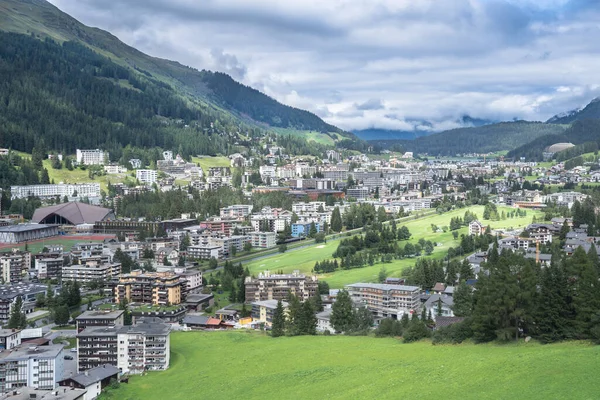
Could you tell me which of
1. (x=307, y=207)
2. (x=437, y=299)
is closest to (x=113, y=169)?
(x=307, y=207)

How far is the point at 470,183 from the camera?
94812 millimetres

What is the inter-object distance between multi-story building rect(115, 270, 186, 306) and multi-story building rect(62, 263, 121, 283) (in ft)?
17.2

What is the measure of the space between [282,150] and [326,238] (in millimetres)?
69709

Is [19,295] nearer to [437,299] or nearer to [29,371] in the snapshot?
[29,371]

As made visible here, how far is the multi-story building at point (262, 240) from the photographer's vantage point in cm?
Result: 5600

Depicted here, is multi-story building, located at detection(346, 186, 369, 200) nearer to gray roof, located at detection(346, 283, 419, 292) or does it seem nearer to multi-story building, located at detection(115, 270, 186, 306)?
multi-story building, located at detection(115, 270, 186, 306)

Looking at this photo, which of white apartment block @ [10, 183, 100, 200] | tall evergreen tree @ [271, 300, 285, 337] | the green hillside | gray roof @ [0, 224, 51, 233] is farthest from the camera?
the green hillside

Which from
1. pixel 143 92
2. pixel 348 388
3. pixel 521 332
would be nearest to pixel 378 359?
pixel 348 388

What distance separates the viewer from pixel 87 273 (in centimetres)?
4266

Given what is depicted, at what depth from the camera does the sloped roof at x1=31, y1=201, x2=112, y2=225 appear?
214ft

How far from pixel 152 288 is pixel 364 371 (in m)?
18.7

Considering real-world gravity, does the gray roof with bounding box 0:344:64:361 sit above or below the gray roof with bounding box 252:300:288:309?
below

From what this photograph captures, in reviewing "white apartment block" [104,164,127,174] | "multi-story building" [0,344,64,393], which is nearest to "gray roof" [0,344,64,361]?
"multi-story building" [0,344,64,393]

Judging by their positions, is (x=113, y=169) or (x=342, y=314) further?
(x=113, y=169)
